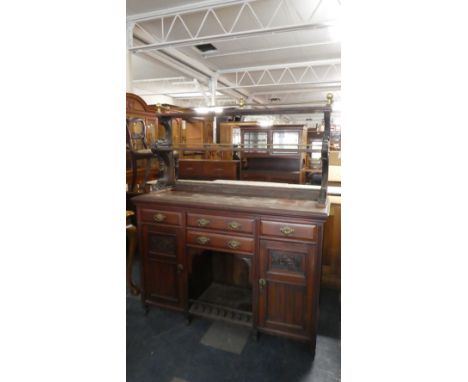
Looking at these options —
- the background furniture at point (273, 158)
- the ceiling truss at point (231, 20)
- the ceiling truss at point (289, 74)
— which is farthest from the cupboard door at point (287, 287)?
the ceiling truss at point (289, 74)

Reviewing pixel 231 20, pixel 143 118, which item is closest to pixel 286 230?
pixel 143 118

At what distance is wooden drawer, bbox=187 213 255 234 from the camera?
188 centimetres

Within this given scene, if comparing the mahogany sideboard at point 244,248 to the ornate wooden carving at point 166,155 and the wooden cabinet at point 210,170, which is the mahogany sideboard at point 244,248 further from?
the wooden cabinet at point 210,170

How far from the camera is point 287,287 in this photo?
6.07 ft

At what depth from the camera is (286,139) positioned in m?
5.85

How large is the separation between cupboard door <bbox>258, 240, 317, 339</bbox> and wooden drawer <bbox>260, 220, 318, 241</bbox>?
5 cm

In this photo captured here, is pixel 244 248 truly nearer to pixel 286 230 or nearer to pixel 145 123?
pixel 286 230

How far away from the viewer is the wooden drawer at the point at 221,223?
1876mm

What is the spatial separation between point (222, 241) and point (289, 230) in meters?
0.47

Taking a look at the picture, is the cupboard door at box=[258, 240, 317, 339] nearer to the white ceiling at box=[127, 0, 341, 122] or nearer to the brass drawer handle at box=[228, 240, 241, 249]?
the brass drawer handle at box=[228, 240, 241, 249]

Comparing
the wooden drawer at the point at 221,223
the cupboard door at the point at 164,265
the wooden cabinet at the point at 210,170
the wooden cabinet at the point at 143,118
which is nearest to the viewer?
the wooden drawer at the point at 221,223

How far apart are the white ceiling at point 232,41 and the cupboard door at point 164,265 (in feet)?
9.95
